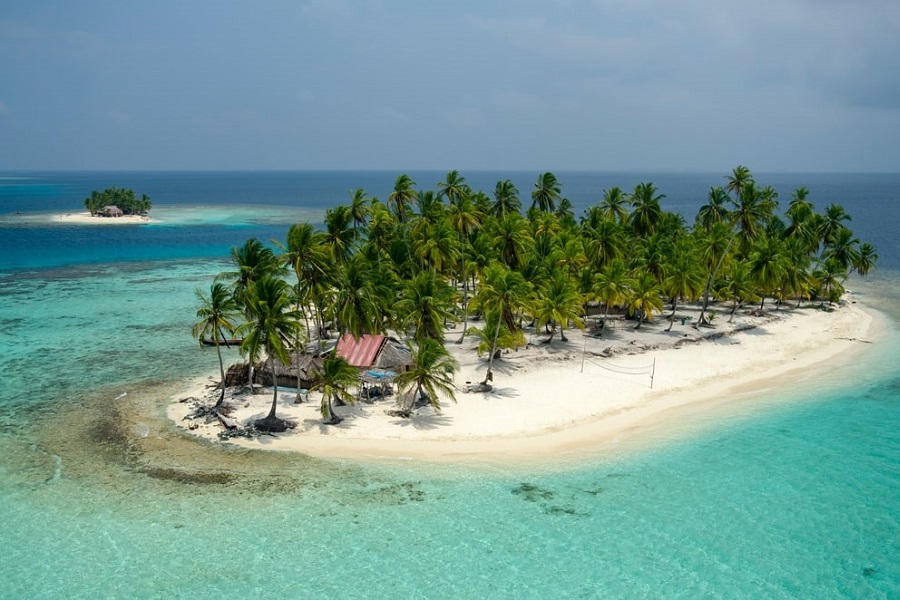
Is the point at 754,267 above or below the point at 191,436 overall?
above

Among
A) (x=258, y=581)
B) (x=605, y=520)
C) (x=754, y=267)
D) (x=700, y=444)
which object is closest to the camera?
(x=258, y=581)

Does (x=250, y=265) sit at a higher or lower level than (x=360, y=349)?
higher

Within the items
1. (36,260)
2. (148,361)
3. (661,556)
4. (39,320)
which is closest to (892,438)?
(661,556)

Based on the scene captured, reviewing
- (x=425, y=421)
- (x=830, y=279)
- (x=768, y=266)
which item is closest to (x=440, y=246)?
(x=425, y=421)

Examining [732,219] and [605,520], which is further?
[732,219]

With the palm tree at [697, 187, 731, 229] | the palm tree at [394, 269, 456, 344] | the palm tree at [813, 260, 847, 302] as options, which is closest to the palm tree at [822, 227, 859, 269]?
the palm tree at [813, 260, 847, 302]

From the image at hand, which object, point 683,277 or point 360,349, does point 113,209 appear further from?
point 683,277

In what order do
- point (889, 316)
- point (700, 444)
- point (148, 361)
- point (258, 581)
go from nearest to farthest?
point (258, 581), point (700, 444), point (148, 361), point (889, 316)

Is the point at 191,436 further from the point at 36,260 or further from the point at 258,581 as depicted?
the point at 36,260
